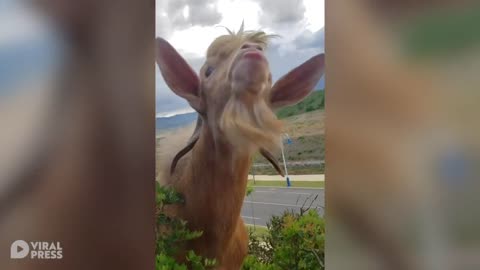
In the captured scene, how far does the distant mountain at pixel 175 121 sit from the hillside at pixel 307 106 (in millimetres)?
375

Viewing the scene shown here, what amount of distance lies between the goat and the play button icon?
625 mm

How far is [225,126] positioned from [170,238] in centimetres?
53

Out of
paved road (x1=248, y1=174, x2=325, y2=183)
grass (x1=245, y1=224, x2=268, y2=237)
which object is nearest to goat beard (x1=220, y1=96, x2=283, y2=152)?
paved road (x1=248, y1=174, x2=325, y2=183)

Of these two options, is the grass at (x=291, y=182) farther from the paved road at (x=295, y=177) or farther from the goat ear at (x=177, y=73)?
the goat ear at (x=177, y=73)

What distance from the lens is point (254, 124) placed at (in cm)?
159

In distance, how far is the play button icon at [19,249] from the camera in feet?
5.27

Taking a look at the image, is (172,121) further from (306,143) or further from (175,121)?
(306,143)

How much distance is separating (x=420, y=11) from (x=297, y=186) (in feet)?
2.86

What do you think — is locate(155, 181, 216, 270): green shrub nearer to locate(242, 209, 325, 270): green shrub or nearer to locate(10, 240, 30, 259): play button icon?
locate(242, 209, 325, 270): green shrub

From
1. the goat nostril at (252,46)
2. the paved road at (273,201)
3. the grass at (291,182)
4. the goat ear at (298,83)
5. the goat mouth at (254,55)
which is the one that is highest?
the goat nostril at (252,46)

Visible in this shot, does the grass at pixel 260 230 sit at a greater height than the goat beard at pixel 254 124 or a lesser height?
lesser

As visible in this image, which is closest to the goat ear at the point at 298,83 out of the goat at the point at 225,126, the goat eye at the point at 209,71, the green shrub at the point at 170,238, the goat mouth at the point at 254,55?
the goat at the point at 225,126

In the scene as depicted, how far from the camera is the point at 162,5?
5.24 ft

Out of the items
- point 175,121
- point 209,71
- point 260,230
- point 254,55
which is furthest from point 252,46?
point 260,230
